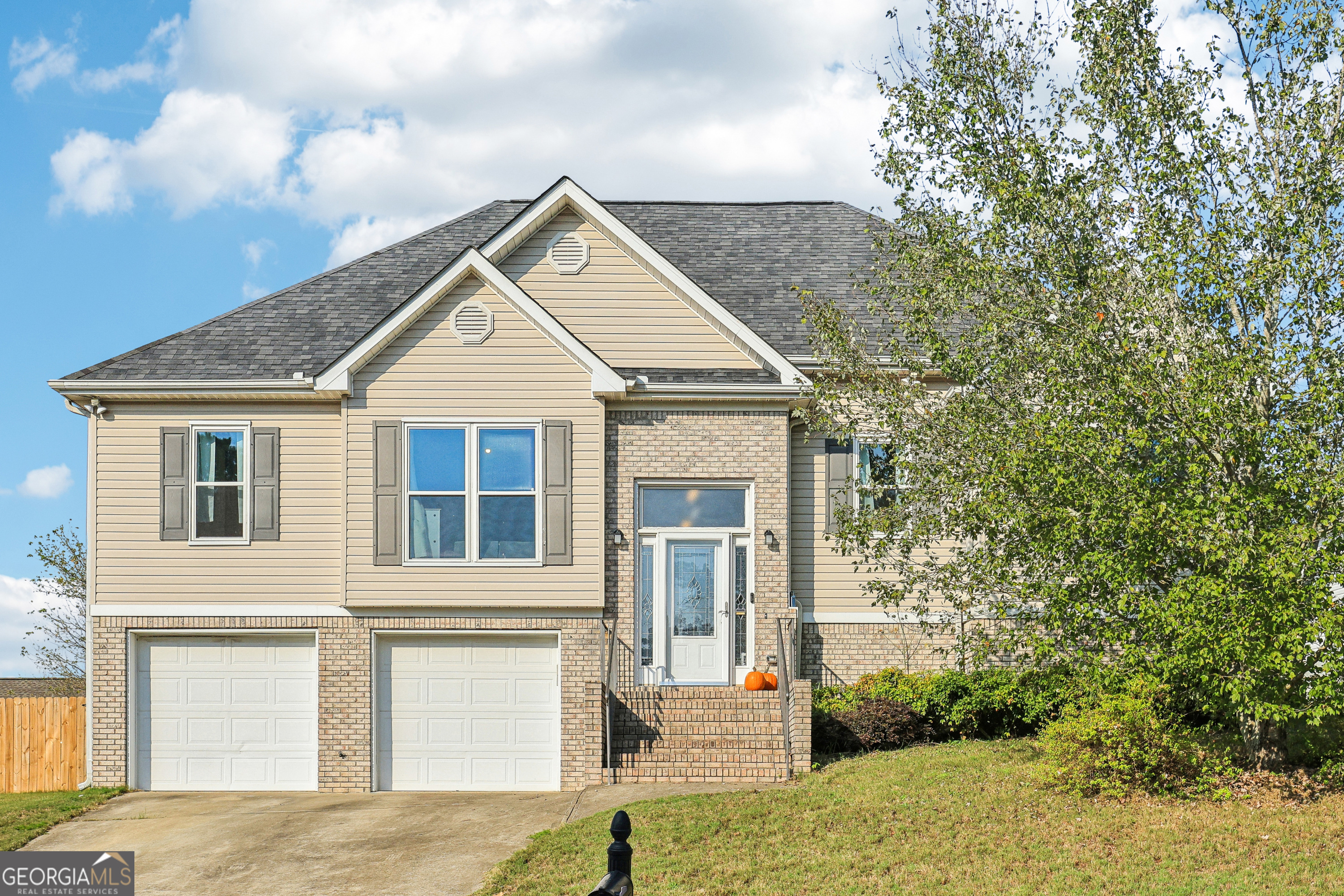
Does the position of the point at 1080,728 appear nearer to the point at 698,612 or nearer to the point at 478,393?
the point at 698,612

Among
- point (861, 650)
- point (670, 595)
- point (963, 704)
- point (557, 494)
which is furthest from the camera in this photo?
point (861, 650)

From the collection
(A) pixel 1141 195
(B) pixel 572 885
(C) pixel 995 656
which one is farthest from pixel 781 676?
(A) pixel 1141 195

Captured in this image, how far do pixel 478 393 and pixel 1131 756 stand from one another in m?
8.80

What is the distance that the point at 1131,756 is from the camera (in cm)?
1086

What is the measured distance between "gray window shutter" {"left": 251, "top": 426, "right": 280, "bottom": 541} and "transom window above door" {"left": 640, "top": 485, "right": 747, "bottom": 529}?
4937mm

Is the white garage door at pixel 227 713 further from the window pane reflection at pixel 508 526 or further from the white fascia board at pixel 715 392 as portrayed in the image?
the white fascia board at pixel 715 392

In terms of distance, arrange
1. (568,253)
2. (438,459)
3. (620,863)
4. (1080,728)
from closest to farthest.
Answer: (620,863) < (1080,728) < (438,459) < (568,253)

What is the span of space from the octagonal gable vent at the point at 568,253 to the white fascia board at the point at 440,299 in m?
1.44

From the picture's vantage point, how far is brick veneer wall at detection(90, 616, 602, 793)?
14742mm

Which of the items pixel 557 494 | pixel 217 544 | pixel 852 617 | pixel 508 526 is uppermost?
pixel 557 494

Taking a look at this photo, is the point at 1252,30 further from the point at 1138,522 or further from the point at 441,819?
the point at 441,819

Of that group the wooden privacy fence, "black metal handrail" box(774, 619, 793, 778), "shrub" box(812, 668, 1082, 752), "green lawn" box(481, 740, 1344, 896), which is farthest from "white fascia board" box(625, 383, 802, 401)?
the wooden privacy fence

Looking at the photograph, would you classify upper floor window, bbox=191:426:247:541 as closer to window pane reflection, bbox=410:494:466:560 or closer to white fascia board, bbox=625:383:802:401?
window pane reflection, bbox=410:494:466:560

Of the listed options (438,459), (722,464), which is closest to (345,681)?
(438,459)
